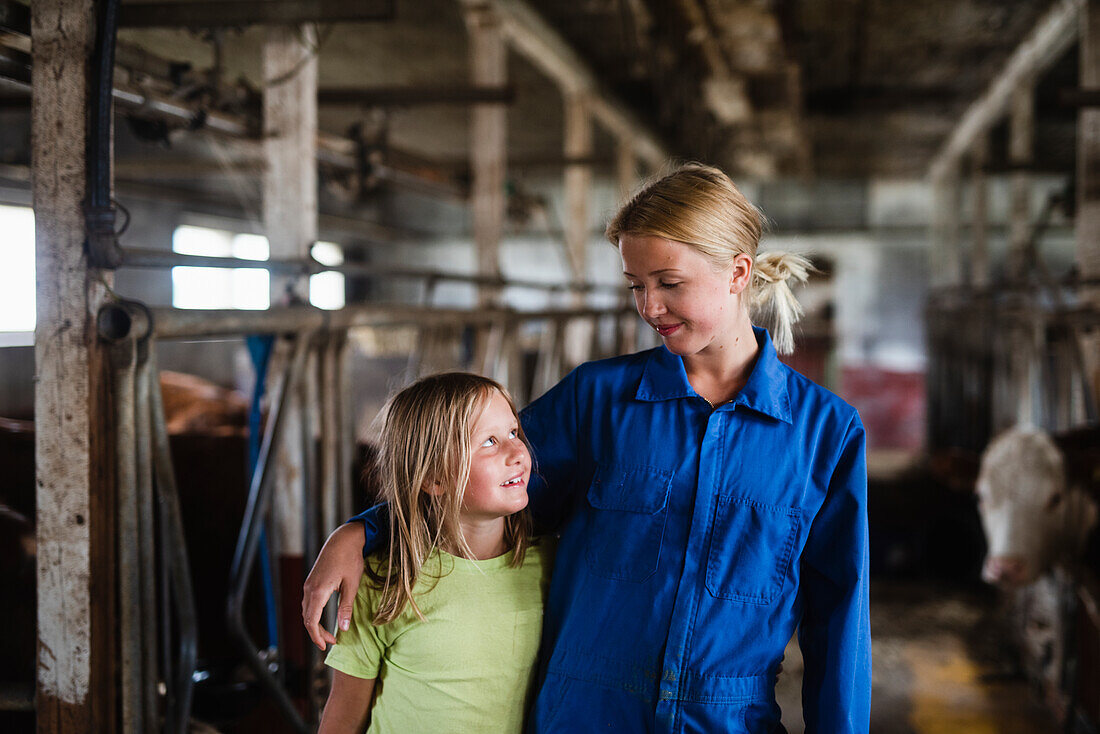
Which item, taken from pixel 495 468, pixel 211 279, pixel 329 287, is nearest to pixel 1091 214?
pixel 495 468

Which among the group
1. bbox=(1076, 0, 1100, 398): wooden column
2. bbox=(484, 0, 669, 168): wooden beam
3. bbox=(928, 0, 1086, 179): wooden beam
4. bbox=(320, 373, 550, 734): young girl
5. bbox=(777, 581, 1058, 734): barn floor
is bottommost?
bbox=(777, 581, 1058, 734): barn floor

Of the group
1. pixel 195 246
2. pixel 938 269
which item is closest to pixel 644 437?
pixel 195 246

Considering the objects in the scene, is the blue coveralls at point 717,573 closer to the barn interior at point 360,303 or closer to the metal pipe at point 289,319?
the barn interior at point 360,303

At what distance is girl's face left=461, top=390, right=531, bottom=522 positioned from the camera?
154 cm

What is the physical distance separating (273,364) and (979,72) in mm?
9129

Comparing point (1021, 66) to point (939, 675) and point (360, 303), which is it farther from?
point (360, 303)

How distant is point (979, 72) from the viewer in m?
9.34

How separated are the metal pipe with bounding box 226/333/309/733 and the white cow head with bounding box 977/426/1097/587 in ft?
10.0

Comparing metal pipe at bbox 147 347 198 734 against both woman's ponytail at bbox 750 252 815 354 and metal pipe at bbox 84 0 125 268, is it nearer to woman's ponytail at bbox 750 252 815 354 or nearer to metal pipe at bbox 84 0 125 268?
metal pipe at bbox 84 0 125 268

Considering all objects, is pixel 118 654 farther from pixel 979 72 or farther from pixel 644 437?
pixel 979 72

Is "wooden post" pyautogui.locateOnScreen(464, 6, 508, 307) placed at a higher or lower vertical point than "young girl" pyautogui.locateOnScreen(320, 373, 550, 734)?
higher

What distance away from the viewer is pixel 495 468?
155cm

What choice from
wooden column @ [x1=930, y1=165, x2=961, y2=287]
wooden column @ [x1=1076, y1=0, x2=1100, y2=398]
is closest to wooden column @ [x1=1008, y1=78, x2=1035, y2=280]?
wooden column @ [x1=930, y1=165, x2=961, y2=287]

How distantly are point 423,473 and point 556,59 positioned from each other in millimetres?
6261
